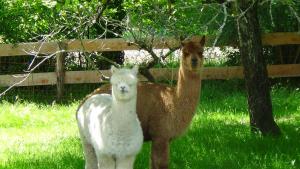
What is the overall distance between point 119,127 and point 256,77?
3.40 meters

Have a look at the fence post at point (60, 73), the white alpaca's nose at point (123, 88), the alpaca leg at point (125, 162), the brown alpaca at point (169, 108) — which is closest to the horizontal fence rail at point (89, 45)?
the fence post at point (60, 73)

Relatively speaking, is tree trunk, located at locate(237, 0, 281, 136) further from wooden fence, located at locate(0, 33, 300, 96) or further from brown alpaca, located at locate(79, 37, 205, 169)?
wooden fence, located at locate(0, 33, 300, 96)

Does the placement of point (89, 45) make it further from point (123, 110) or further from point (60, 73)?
point (123, 110)

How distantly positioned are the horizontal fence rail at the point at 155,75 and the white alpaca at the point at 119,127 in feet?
Result: 20.1

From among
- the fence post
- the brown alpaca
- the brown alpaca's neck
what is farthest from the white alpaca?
the fence post

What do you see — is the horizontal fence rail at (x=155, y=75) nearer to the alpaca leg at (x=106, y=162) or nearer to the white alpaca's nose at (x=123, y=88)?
the alpaca leg at (x=106, y=162)

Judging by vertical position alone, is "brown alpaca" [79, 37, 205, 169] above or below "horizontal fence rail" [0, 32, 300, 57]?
below

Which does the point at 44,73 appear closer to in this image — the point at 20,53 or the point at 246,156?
the point at 20,53

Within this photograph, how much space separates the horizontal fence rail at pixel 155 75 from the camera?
11.6 m

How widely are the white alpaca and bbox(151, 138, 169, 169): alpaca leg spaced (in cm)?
91

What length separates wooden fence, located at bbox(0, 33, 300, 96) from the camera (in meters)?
11.4

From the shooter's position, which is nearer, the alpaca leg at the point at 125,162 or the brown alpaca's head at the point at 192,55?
the alpaca leg at the point at 125,162

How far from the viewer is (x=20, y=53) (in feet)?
37.6

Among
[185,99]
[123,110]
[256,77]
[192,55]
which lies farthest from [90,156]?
[256,77]
